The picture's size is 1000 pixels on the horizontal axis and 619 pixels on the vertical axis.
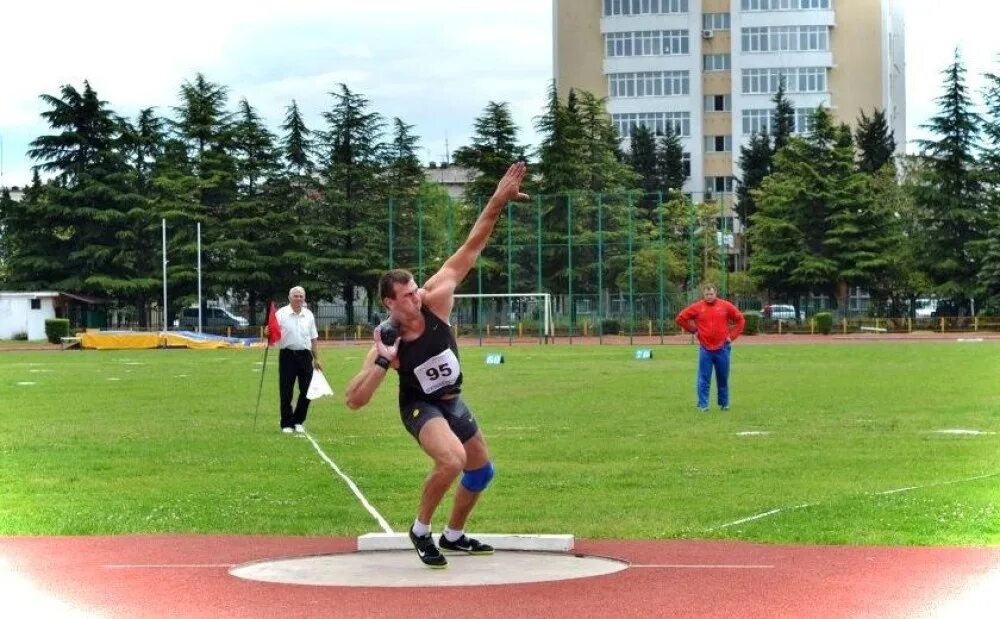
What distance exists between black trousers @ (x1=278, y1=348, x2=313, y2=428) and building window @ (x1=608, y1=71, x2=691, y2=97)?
100523 mm

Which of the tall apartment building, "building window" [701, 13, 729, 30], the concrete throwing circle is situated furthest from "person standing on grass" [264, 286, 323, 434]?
"building window" [701, 13, 729, 30]

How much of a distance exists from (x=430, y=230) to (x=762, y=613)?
6424 cm

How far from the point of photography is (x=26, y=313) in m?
83.2

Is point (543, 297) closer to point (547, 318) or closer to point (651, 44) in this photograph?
point (547, 318)

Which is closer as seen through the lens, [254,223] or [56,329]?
[56,329]

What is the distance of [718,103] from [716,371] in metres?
100

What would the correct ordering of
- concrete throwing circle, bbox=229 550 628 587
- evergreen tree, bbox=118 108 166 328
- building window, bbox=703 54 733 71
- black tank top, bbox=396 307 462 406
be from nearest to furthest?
concrete throwing circle, bbox=229 550 628 587 < black tank top, bbox=396 307 462 406 < evergreen tree, bbox=118 108 166 328 < building window, bbox=703 54 733 71

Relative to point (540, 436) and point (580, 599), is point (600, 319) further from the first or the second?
point (580, 599)

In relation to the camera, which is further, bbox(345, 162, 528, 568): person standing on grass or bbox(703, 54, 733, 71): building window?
bbox(703, 54, 733, 71): building window

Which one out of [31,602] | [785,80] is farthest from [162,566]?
[785,80]

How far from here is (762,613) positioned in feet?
29.0

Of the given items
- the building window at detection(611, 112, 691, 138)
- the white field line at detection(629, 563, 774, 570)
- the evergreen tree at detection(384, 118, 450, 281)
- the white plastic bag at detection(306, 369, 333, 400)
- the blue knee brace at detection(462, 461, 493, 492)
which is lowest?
the white field line at detection(629, 563, 774, 570)

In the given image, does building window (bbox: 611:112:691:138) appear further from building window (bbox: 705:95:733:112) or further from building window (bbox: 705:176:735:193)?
building window (bbox: 705:176:735:193)

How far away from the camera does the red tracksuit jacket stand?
24.8m
